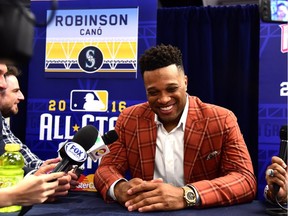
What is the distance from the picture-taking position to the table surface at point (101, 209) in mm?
1092

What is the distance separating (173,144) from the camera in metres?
1.48

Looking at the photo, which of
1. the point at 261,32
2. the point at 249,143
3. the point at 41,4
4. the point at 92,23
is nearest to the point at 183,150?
the point at 249,143

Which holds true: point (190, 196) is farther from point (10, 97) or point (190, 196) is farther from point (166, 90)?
point (10, 97)

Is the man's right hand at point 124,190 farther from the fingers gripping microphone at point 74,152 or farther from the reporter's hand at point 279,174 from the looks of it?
the reporter's hand at point 279,174

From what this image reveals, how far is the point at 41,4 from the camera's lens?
85.5 inches

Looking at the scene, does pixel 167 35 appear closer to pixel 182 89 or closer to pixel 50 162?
pixel 182 89

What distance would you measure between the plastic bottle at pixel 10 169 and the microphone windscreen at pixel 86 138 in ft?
0.67

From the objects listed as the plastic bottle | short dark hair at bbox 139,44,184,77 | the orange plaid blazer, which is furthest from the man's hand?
short dark hair at bbox 139,44,184,77

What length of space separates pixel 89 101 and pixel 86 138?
107 centimetres

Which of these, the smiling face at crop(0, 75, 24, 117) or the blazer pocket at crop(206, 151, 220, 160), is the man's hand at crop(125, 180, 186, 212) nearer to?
the blazer pocket at crop(206, 151, 220, 160)

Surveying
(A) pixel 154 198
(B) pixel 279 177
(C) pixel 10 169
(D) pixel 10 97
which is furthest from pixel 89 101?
(B) pixel 279 177

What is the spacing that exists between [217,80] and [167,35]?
1.35 ft

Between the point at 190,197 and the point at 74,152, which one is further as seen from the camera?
the point at 190,197

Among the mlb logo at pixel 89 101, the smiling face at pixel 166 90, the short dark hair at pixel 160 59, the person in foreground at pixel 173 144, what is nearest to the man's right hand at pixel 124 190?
the person in foreground at pixel 173 144
